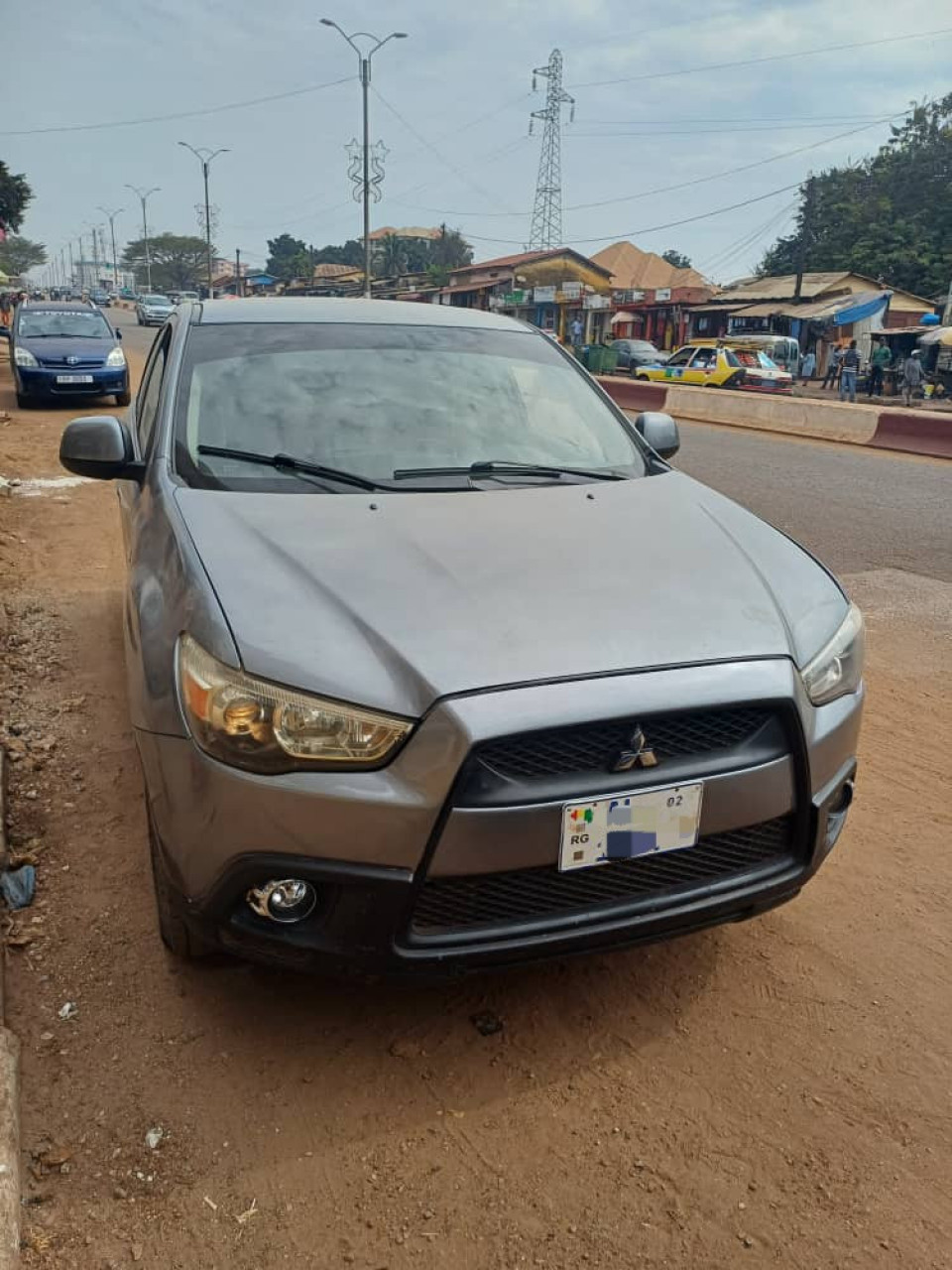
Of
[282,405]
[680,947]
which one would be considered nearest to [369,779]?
[680,947]

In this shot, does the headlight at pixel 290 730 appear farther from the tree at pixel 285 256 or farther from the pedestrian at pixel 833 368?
the tree at pixel 285 256

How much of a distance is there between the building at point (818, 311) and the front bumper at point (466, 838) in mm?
35051

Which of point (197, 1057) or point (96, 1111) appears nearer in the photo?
point (96, 1111)

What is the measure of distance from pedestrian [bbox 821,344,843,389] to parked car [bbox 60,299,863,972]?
32489mm

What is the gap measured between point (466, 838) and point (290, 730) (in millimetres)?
414

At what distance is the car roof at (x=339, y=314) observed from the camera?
11.8 ft

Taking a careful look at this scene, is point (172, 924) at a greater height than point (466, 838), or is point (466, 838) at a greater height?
point (466, 838)

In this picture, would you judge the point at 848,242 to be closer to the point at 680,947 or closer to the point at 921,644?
the point at 921,644

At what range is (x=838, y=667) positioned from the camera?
237 cm

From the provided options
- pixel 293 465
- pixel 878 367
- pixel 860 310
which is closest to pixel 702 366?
pixel 878 367

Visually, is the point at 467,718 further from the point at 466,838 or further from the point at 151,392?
the point at 151,392

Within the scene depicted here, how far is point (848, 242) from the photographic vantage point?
1903 inches

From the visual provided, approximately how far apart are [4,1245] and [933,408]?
26.8 meters

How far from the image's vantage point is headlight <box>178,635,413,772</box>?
1.92m
